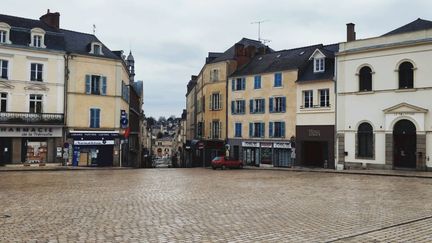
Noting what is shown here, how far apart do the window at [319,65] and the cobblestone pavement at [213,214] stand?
2013 centimetres

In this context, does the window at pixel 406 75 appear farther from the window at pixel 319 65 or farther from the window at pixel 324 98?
the window at pixel 319 65

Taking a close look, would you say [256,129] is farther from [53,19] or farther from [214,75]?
[53,19]

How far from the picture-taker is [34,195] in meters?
16.4

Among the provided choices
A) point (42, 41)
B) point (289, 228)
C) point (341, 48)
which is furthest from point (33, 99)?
point (289, 228)

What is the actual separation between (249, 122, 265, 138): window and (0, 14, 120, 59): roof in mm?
14390

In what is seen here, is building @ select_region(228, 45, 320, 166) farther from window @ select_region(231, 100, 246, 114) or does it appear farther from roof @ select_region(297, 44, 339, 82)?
roof @ select_region(297, 44, 339, 82)

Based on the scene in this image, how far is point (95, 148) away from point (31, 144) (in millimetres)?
5239

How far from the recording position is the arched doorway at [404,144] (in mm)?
31469

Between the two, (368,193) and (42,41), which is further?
(42,41)

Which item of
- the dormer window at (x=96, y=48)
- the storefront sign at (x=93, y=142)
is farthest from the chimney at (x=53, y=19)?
the storefront sign at (x=93, y=142)

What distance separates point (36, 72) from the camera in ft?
120

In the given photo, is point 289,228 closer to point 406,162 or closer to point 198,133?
point 406,162

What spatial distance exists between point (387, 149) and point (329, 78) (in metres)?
7.63

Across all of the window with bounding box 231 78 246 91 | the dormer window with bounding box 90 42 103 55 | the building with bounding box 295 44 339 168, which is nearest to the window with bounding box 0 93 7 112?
the dormer window with bounding box 90 42 103 55
